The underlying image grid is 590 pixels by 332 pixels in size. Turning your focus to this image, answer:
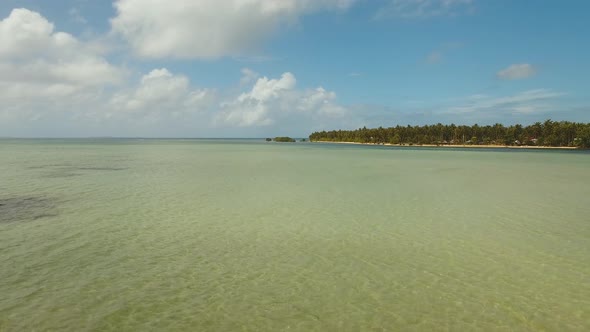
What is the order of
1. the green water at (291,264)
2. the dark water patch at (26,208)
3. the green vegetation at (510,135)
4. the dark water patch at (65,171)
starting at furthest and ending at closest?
the green vegetation at (510,135), the dark water patch at (65,171), the dark water patch at (26,208), the green water at (291,264)

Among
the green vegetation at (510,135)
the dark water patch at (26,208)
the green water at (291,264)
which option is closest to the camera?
the green water at (291,264)

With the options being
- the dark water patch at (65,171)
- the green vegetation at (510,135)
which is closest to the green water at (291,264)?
the dark water patch at (65,171)

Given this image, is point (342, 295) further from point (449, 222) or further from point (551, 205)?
point (551, 205)

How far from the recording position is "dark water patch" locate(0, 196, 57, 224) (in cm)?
1638

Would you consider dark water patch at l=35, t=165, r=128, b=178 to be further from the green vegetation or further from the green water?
the green vegetation

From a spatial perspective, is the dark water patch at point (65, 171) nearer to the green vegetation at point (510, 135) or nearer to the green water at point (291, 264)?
the green water at point (291, 264)

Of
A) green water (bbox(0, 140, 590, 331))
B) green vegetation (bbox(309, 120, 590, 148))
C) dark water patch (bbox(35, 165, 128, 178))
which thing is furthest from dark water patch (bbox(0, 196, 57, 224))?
green vegetation (bbox(309, 120, 590, 148))

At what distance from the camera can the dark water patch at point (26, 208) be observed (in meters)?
16.4

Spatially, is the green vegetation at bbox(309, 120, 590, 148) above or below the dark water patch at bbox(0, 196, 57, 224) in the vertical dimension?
above

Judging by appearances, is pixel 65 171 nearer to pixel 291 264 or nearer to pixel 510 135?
pixel 291 264

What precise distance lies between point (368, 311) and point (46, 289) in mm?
7663

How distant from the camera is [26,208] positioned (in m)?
18.6

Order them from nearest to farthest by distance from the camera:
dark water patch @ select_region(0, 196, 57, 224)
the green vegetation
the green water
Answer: the green water, dark water patch @ select_region(0, 196, 57, 224), the green vegetation

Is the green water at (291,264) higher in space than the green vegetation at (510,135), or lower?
lower
